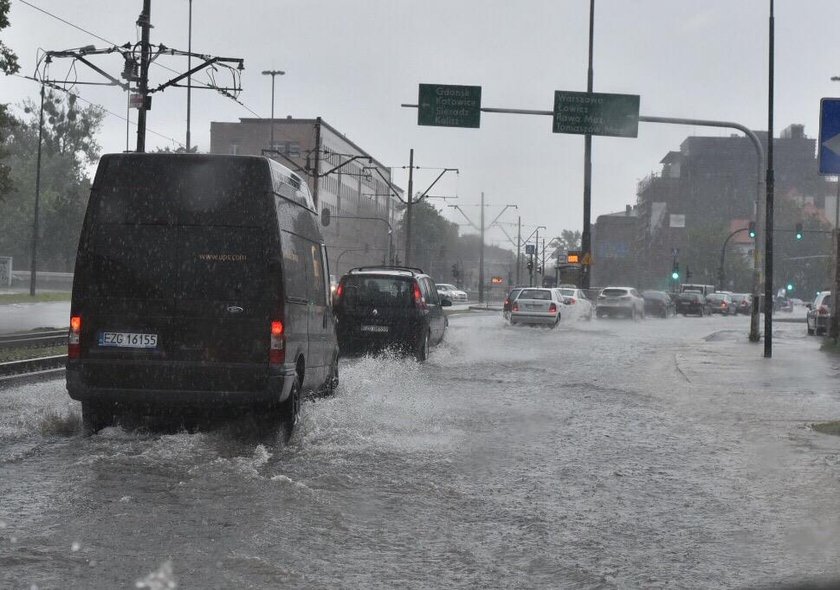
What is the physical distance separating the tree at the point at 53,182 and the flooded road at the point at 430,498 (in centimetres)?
5799

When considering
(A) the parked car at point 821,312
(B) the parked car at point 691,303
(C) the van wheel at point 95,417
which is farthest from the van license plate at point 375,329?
(B) the parked car at point 691,303

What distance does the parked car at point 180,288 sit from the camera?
8.97 m

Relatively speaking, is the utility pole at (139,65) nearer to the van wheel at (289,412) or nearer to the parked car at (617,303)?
the van wheel at (289,412)

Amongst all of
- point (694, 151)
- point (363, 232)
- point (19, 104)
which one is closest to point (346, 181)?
point (363, 232)

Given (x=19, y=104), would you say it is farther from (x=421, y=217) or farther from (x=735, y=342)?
(x=735, y=342)

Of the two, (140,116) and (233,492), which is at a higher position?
(140,116)

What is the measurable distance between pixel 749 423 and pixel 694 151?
5167 inches

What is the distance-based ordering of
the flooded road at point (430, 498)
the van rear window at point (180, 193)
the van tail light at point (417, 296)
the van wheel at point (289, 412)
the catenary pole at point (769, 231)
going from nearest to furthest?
the flooded road at point (430, 498)
the van rear window at point (180, 193)
the van wheel at point (289, 412)
the van tail light at point (417, 296)
the catenary pole at point (769, 231)

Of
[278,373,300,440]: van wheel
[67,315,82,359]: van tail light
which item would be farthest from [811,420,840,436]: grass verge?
[67,315,82,359]: van tail light

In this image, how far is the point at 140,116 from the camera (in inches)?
987

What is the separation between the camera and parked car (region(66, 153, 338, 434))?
29.4 ft

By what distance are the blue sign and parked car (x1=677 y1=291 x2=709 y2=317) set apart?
54.9 meters

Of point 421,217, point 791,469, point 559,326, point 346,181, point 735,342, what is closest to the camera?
point 791,469

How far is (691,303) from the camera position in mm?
65562
